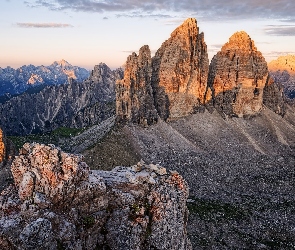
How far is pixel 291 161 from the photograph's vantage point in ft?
399

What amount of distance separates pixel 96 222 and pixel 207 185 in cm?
7277

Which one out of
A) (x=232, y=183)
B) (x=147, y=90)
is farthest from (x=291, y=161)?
(x=147, y=90)

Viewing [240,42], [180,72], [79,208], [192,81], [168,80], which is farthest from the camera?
[240,42]

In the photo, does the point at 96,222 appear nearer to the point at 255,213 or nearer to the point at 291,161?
the point at 255,213

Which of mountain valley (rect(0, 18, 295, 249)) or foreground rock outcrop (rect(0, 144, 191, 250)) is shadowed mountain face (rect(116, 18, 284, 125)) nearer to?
mountain valley (rect(0, 18, 295, 249))

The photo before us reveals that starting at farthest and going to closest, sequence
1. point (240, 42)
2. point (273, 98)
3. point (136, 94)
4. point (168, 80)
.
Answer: point (273, 98) < point (240, 42) < point (168, 80) < point (136, 94)

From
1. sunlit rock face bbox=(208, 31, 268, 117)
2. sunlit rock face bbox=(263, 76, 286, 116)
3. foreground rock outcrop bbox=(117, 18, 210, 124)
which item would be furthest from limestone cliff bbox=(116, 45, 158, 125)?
sunlit rock face bbox=(263, 76, 286, 116)

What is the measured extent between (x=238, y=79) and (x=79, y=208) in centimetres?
12947

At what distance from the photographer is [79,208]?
23.8m

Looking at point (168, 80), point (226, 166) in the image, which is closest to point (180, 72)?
point (168, 80)

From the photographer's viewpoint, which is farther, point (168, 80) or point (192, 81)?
point (192, 81)

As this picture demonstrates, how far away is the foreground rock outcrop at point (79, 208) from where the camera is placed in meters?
21.4

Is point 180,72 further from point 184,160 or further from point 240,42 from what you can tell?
point 240,42

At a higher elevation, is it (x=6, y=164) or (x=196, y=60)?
(x=196, y=60)
